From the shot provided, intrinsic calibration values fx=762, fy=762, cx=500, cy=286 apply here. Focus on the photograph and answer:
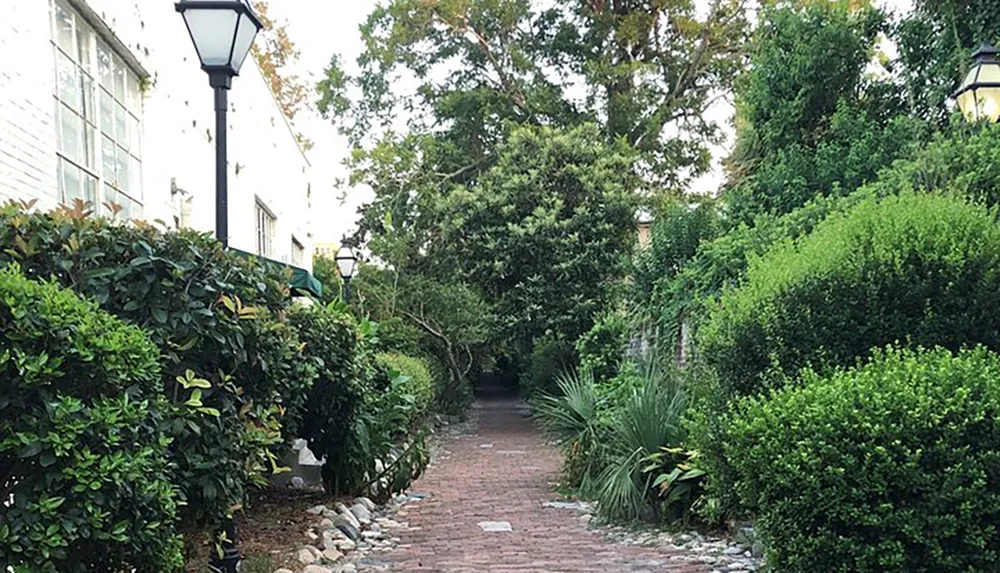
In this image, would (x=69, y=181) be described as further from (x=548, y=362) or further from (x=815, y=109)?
(x=548, y=362)

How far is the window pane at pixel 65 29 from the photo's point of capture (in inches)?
236

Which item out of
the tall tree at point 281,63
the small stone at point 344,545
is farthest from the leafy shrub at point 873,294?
the tall tree at point 281,63

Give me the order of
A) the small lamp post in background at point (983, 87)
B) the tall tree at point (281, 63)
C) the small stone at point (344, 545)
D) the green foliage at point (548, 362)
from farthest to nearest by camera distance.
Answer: the tall tree at point (281, 63)
the green foliage at point (548, 362)
the small lamp post in background at point (983, 87)
the small stone at point (344, 545)

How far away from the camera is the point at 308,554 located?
5.64 meters

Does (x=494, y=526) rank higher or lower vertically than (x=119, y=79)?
lower

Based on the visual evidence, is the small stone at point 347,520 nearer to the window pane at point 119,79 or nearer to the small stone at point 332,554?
the small stone at point 332,554

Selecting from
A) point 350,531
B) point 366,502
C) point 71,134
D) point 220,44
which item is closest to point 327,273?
point 366,502

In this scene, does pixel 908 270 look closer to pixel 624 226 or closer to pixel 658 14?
pixel 624 226

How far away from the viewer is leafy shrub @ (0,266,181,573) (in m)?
2.95

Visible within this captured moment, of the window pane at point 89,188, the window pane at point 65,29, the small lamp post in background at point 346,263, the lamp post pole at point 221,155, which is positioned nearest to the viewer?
the lamp post pole at point 221,155

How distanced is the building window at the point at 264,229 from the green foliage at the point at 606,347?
574 centimetres

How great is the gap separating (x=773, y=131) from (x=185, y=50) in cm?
771

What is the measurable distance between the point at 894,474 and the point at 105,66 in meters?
7.00

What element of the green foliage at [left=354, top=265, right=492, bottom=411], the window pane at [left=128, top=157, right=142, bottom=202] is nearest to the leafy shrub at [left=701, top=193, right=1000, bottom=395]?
the window pane at [left=128, top=157, right=142, bottom=202]
